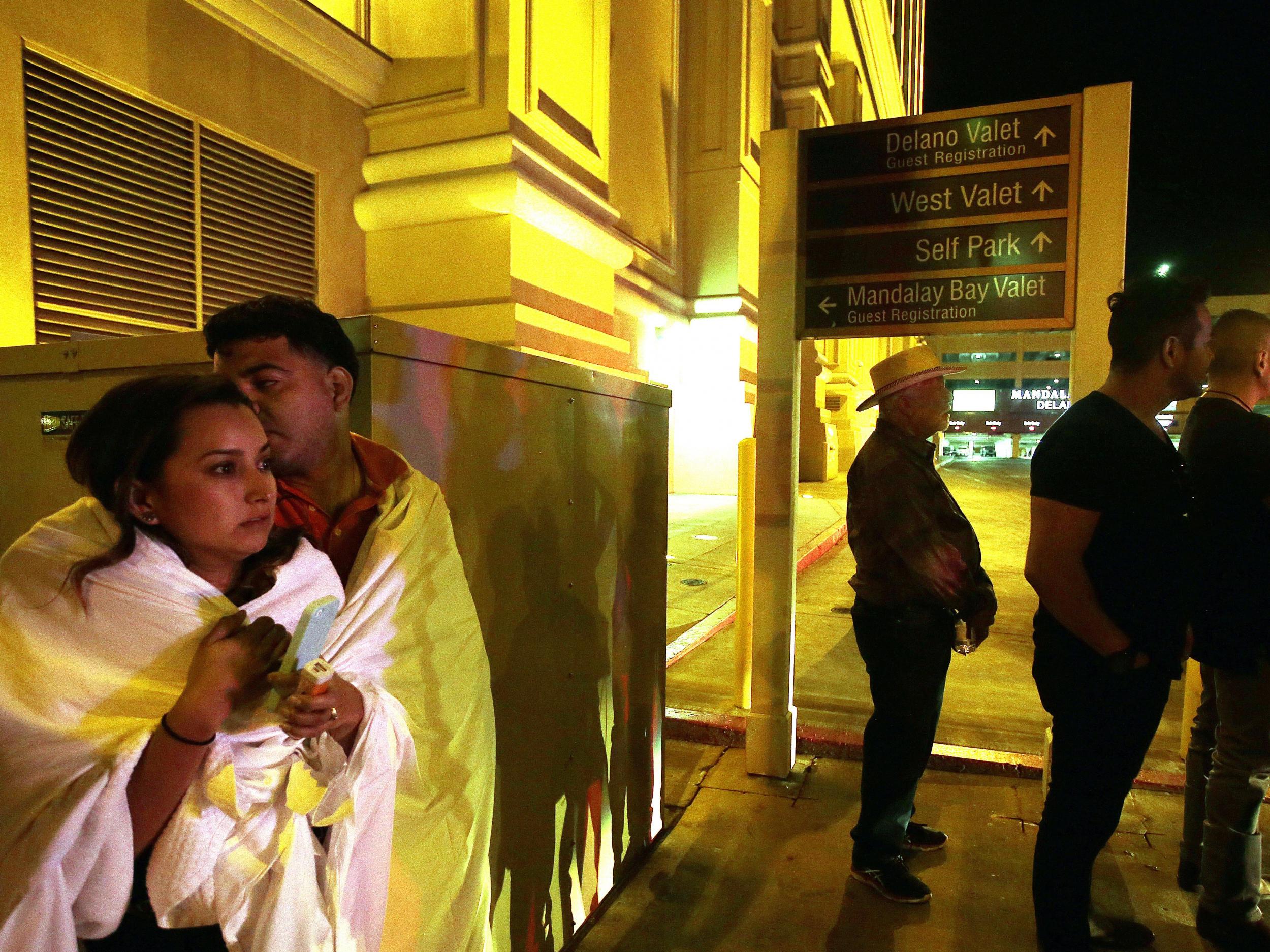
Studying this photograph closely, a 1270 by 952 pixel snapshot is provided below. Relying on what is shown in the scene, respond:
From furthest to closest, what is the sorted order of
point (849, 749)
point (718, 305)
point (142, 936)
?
1. point (718, 305)
2. point (849, 749)
3. point (142, 936)

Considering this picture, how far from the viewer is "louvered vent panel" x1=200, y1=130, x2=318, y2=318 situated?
482 cm

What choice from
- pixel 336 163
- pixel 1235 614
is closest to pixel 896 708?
pixel 1235 614

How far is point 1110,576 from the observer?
209cm

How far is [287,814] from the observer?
3.68 ft

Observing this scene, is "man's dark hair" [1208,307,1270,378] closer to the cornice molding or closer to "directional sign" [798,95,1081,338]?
"directional sign" [798,95,1081,338]

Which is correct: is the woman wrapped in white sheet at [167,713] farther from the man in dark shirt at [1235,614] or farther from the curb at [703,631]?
the curb at [703,631]

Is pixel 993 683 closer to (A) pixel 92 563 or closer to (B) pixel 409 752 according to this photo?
(B) pixel 409 752

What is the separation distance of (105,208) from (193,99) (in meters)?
0.94

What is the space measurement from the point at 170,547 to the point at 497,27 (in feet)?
18.8

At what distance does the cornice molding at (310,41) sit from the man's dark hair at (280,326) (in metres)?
4.55

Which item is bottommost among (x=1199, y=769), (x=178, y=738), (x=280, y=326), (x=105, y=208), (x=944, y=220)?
(x=1199, y=769)

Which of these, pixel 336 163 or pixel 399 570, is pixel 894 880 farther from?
pixel 336 163

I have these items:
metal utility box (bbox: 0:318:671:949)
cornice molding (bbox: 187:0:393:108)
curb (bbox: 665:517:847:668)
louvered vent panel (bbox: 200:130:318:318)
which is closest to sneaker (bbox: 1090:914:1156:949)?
metal utility box (bbox: 0:318:671:949)

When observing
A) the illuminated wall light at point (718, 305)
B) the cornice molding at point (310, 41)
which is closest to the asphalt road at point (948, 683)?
the cornice molding at point (310, 41)
